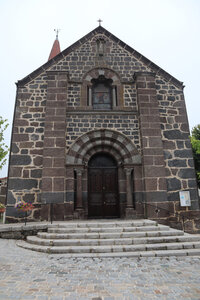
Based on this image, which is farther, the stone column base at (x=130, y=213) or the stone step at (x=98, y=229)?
the stone column base at (x=130, y=213)

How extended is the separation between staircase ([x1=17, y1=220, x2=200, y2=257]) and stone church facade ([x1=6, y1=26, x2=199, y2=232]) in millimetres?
1743

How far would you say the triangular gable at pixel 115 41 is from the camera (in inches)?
388

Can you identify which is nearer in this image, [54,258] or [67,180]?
[54,258]

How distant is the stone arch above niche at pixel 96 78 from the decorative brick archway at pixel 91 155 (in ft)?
5.38

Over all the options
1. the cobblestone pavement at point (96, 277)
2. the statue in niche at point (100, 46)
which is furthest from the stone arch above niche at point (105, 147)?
the cobblestone pavement at point (96, 277)

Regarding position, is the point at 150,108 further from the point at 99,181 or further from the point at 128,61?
the point at 99,181

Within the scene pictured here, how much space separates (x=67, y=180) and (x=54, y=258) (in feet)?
13.0

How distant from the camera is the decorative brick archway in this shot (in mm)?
8469

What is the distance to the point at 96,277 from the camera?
3.61m

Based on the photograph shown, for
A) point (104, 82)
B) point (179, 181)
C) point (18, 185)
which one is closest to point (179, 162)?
point (179, 181)

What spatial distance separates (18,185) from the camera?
8.32 meters

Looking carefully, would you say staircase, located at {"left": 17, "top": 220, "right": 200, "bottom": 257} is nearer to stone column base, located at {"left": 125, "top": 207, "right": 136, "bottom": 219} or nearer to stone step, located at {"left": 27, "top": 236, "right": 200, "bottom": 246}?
stone step, located at {"left": 27, "top": 236, "right": 200, "bottom": 246}

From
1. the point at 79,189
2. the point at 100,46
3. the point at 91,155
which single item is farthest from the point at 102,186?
the point at 100,46

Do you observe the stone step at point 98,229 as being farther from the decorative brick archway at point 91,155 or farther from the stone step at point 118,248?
the decorative brick archway at point 91,155
